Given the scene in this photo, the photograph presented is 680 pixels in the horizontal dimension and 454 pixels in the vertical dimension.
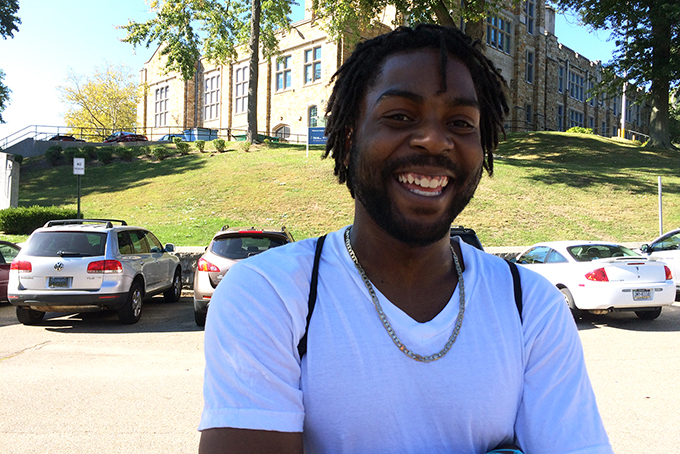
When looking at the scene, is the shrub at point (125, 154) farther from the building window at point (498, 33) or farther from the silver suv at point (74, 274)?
the building window at point (498, 33)

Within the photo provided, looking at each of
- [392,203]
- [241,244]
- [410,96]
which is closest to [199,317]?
[241,244]

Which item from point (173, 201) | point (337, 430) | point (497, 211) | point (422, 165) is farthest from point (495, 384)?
point (173, 201)

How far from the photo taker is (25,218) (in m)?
18.2

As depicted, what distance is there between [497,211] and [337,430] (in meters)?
17.3

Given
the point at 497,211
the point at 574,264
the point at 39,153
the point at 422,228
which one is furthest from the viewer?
the point at 39,153

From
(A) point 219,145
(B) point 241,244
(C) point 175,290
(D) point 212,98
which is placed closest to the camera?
(B) point 241,244

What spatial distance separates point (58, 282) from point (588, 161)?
24549 mm

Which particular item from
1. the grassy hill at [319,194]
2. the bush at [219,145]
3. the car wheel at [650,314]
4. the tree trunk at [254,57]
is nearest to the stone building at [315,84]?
the tree trunk at [254,57]

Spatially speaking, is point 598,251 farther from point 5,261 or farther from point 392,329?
point 5,261

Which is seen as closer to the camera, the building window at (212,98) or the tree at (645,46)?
the tree at (645,46)

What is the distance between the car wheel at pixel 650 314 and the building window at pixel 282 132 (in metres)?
33.4

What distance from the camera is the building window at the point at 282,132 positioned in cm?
4133

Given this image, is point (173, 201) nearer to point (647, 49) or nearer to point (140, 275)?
point (140, 275)

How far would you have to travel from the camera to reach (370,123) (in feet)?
4.88
